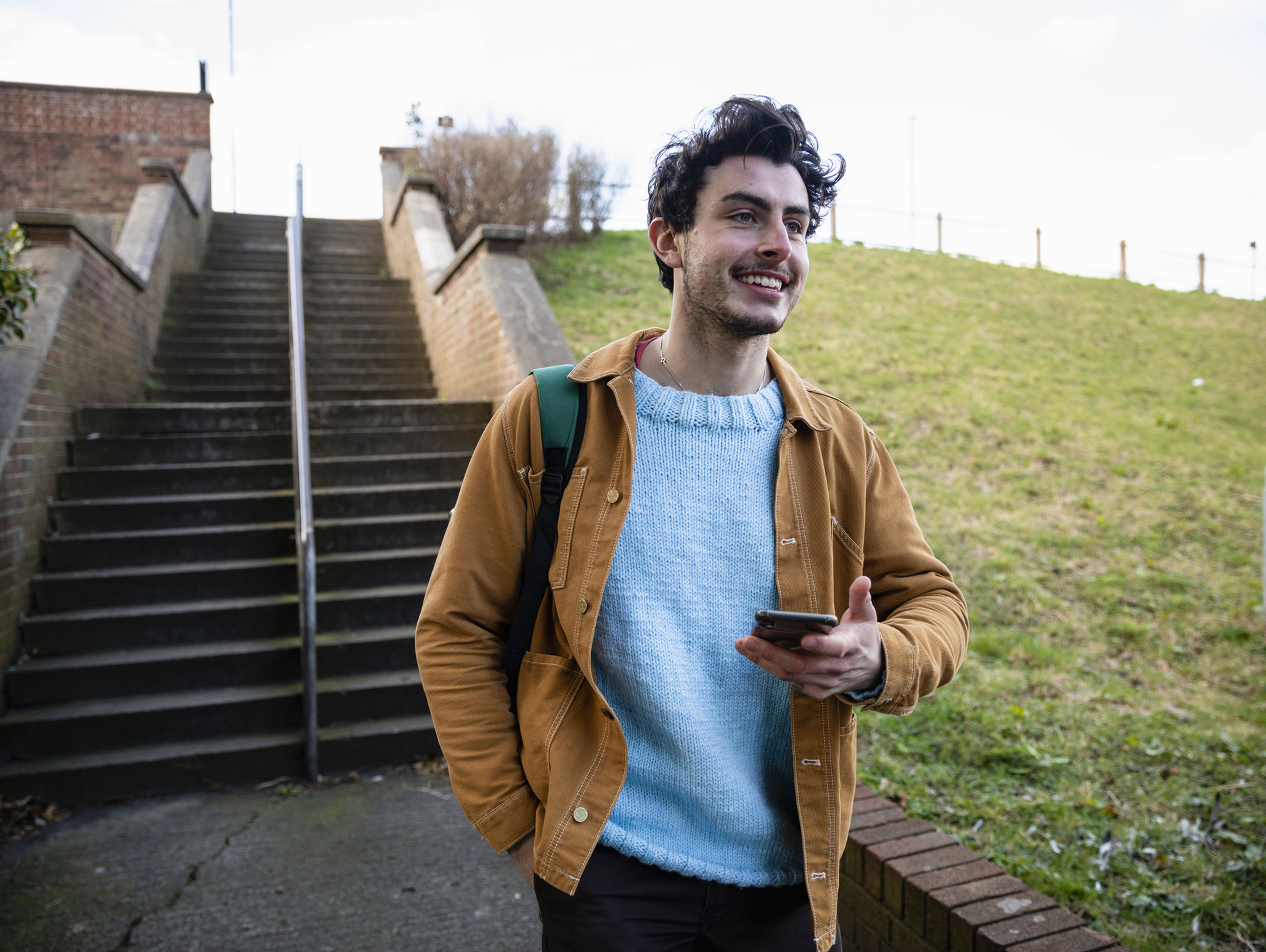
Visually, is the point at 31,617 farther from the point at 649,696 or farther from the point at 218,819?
the point at 649,696

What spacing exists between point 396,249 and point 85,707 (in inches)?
287

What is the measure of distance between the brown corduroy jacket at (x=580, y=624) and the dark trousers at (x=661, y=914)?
45 millimetres

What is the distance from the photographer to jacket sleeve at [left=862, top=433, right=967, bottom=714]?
4.62ft

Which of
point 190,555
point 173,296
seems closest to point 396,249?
point 173,296

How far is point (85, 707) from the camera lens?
13.6ft

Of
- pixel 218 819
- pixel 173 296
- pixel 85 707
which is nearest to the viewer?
pixel 218 819

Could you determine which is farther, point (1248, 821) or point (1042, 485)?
point (1042, 485)

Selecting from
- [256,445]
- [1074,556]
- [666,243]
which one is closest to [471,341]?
[256,445]

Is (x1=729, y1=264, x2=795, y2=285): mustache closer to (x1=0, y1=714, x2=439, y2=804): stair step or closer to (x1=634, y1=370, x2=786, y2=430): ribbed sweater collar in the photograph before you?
(x1=634, y1=370, x2=786, y2=430): ribbed sweater collar

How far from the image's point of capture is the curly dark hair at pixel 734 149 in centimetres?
163

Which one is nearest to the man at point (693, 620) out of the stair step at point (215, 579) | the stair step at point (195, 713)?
the stair step at point (195, 713)

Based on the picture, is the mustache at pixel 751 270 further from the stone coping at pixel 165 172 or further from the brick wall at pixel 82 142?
the brick wall at pixel 82 142

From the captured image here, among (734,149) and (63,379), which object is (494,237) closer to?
(63,379)

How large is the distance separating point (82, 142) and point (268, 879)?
47.9ft
